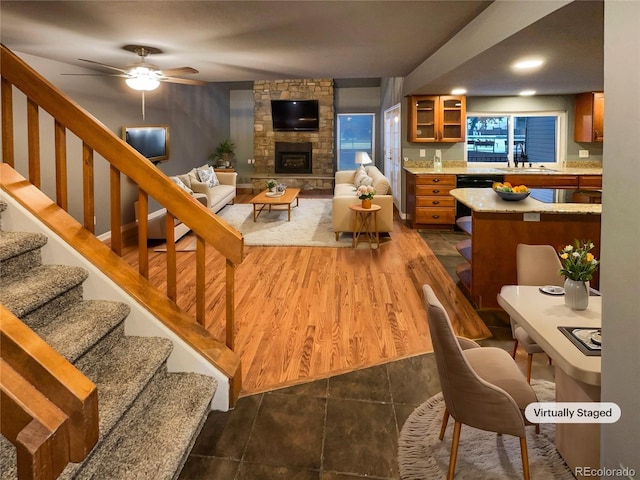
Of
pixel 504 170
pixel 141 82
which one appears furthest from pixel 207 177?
pixel 504 170

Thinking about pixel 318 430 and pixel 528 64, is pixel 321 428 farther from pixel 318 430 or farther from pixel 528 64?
pixel 528 64

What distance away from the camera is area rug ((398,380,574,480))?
193 cm

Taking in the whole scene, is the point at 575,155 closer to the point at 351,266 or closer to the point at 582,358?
the point at 351,266

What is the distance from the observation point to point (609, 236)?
145 cm

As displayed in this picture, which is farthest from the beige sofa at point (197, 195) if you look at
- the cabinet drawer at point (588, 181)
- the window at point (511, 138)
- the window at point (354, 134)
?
the cabinet drawer at point (588, 181)

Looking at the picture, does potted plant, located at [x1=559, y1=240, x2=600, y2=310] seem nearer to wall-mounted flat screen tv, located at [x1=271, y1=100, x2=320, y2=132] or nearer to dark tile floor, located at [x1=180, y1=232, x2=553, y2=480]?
dark tile floor, located at [x1=180, y1=232, x2=553, y2=480]

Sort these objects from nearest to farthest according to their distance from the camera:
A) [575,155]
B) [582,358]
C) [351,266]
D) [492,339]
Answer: [582,358], [492,339], [351,266], [575,155]

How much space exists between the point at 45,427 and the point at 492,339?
3.02 m

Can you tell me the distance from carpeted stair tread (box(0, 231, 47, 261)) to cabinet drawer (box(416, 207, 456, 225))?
5586mm

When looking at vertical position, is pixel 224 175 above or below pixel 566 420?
above

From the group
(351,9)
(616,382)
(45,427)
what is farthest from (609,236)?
(351,9)

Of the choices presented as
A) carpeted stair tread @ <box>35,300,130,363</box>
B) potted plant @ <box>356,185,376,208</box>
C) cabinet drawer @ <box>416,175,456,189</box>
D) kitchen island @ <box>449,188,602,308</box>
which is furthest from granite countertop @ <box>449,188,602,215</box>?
carpeted stair tread @ <box>35,300,130,363</box>

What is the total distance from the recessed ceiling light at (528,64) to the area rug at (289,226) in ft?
9.09

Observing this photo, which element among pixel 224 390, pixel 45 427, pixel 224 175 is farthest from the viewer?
pixel 224 175
